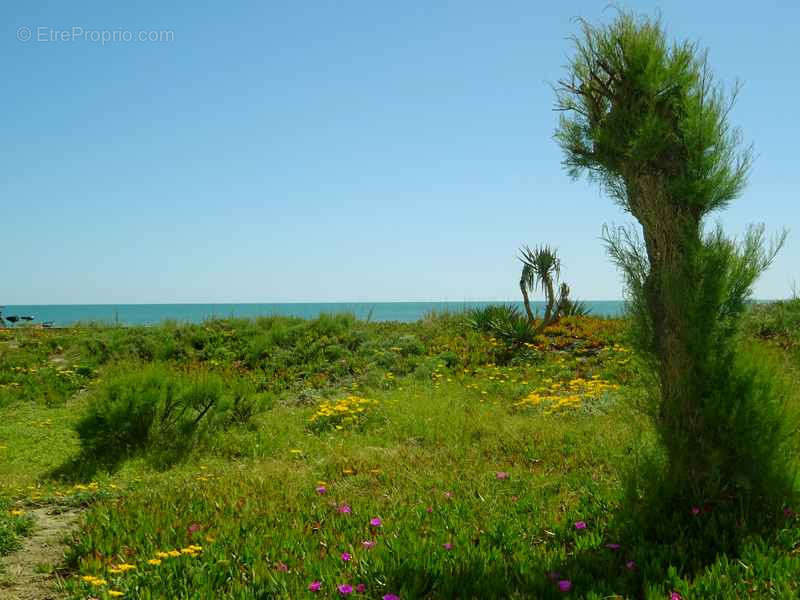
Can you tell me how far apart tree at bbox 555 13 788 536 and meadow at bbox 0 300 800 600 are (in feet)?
0.99

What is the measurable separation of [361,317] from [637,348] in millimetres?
15658

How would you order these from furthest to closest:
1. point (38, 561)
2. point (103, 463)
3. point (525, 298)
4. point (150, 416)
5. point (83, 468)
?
1. point (525, 298)
2. point (150, 416)
3. point (103, 463)
4. point (83, 468)
5. point (38, 561)

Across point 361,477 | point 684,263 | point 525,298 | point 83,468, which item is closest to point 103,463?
point 83,468

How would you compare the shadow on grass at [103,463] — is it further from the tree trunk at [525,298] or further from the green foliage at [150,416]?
the tree trunk at [525,298]

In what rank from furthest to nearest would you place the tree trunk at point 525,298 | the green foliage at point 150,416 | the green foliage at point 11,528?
the tree trunk at point 525,298 < the green foliage at point 150,416 < the green foliage at point 11,528

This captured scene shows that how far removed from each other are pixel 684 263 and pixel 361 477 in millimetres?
3827

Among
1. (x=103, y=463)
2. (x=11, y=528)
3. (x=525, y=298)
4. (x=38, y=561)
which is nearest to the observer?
(x=38, y=561)

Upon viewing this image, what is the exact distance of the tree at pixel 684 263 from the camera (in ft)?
16.5

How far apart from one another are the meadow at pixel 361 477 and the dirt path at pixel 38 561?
82 mm

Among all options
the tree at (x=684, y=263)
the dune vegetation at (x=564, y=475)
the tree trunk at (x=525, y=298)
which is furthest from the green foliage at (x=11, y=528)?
the tree trunk at (x=525, y=298)

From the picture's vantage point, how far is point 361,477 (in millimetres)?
6879

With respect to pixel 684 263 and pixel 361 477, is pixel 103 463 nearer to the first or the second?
pixel 361 477

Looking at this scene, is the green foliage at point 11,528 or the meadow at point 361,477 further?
the green foliage at point 11,528

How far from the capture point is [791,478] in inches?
198
